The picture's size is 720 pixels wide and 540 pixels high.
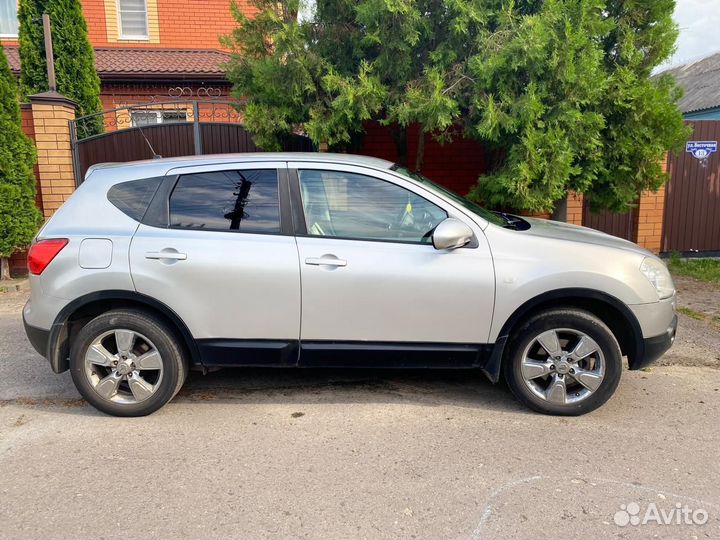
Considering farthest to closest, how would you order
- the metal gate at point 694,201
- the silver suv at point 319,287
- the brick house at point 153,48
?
the brick house at point 153,48, the metal gate at point 694,201, the silver suv at point 319,287

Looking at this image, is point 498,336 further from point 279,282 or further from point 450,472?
point 279,282

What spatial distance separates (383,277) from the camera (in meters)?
3.54

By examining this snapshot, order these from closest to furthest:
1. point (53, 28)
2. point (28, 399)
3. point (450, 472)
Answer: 1. point (450, 472)
2. point (28, 399)
3. point (53, 28)

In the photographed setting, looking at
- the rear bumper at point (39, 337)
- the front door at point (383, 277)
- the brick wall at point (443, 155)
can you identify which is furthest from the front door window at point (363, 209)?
the brick wall at point (443, 155)

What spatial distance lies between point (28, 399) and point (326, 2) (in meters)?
4.57

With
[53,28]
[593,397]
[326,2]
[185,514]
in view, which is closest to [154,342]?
[185,514]

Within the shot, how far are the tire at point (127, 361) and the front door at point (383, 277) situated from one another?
0.91m

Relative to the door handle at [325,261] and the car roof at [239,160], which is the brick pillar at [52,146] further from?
the door handle at [325,261]

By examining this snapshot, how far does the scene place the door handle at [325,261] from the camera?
355cm

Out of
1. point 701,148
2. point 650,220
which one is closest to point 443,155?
point 650,220

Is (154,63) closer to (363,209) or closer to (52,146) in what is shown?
(52,146)

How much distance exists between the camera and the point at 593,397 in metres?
3.66

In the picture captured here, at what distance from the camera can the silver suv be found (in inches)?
140

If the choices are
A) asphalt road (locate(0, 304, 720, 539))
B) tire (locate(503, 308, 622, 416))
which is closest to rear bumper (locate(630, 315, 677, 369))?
tire (locate(503, 308, 622, 416))
